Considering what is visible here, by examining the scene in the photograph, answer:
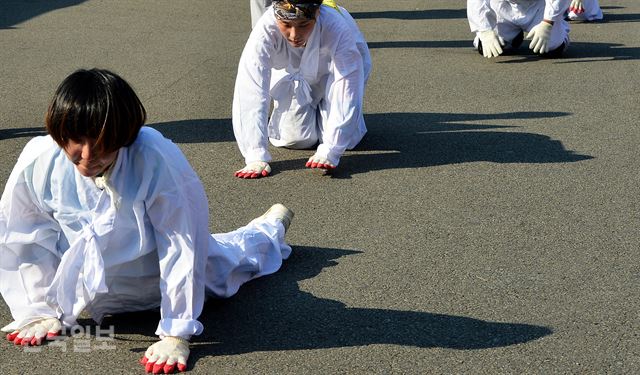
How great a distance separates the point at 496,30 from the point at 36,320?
21.4ft

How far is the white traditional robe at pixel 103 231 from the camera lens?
3354 millimetres

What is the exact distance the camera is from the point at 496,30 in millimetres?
9344

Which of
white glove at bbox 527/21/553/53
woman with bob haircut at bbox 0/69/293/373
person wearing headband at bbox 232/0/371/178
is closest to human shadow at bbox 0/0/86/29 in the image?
white glove at bbox 527/21/553/53

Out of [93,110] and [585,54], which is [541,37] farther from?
[93,110]

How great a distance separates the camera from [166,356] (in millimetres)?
3383

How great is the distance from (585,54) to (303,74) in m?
4.32

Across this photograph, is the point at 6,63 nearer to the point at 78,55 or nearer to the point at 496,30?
the point at 78,55

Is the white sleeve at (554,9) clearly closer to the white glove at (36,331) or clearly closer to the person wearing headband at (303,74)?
the person wearing headband at (303,74)

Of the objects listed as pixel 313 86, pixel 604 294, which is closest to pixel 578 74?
pixel 313 86

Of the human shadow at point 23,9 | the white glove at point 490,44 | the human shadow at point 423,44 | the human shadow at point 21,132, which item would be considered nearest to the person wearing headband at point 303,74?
the human shadow at point 21,132

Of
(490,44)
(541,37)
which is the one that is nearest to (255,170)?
(490,44)

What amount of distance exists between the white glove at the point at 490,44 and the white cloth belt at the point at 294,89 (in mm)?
3200

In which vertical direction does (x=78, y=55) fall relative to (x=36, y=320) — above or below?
below

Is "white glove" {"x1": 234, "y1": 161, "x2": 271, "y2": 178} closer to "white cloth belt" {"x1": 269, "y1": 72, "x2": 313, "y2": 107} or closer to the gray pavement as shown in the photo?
the gray pavement
